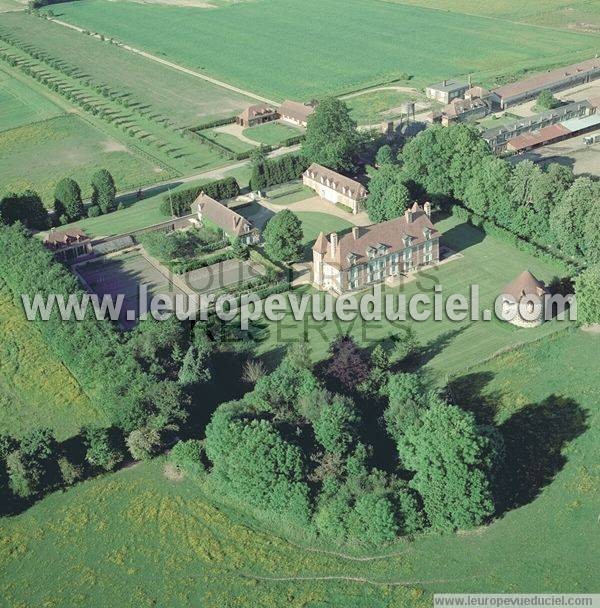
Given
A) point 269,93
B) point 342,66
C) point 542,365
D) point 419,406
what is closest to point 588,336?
point 542,365

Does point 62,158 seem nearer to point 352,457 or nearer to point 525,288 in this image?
point 525,288

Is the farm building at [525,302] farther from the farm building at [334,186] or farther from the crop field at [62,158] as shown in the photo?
the crop field at [62,158]

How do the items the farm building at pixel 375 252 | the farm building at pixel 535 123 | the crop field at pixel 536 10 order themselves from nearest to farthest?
1. the farm building at pixel 375 252
2. the farm building at pixel 535 123
3. the crop field at pixel 536 10

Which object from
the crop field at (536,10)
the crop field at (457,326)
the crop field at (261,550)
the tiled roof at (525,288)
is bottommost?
the crop field at (261,550)

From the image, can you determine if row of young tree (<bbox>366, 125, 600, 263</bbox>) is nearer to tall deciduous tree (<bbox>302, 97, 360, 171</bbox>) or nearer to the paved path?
tall deciduous tree (<bbox>302, 97, 360, 171</bbox>)

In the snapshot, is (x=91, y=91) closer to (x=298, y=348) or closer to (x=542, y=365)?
(x=298, y=348)

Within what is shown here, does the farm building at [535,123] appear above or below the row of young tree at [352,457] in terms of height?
above

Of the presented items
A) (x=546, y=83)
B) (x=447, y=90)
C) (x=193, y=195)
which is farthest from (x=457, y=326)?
(x=546, y=83)

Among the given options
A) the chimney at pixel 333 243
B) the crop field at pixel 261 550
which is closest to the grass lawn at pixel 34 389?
the crop field at pixel 261 550
